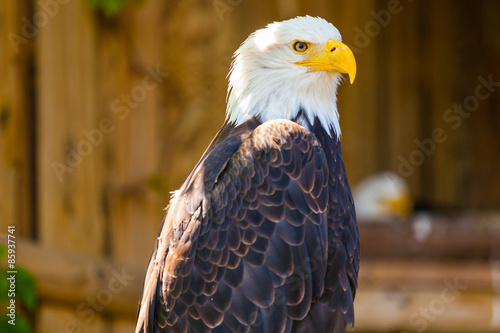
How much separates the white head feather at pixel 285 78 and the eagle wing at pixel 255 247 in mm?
169

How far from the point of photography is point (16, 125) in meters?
4.05

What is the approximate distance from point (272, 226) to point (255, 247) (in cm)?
10

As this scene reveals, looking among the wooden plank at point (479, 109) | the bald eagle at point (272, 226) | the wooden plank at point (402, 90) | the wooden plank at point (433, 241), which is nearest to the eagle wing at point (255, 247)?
the bald eagle at point (272, 226)

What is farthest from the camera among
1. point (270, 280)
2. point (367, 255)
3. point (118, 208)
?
point (367, 255)

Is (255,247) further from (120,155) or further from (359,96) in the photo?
(359,96)

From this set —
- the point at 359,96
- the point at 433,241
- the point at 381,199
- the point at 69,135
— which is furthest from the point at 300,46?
the point at 359,96

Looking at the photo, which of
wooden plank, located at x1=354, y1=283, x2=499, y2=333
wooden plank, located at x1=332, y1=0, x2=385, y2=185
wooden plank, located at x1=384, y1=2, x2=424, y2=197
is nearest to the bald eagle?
wooden plank, located at x1=354, y1=283, x2=499, y2=333

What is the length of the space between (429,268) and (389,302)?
1.34 feet

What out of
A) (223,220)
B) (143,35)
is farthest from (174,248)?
(143,35)

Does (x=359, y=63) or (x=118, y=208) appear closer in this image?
(x=118, y=208)

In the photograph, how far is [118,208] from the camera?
4.39 metres

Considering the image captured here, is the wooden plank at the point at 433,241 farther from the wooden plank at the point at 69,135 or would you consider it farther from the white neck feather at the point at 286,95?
the white neck feather at the point at 286,95

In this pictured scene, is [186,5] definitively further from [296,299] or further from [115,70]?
[296,299]

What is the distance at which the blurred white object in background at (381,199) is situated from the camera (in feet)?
22.3
